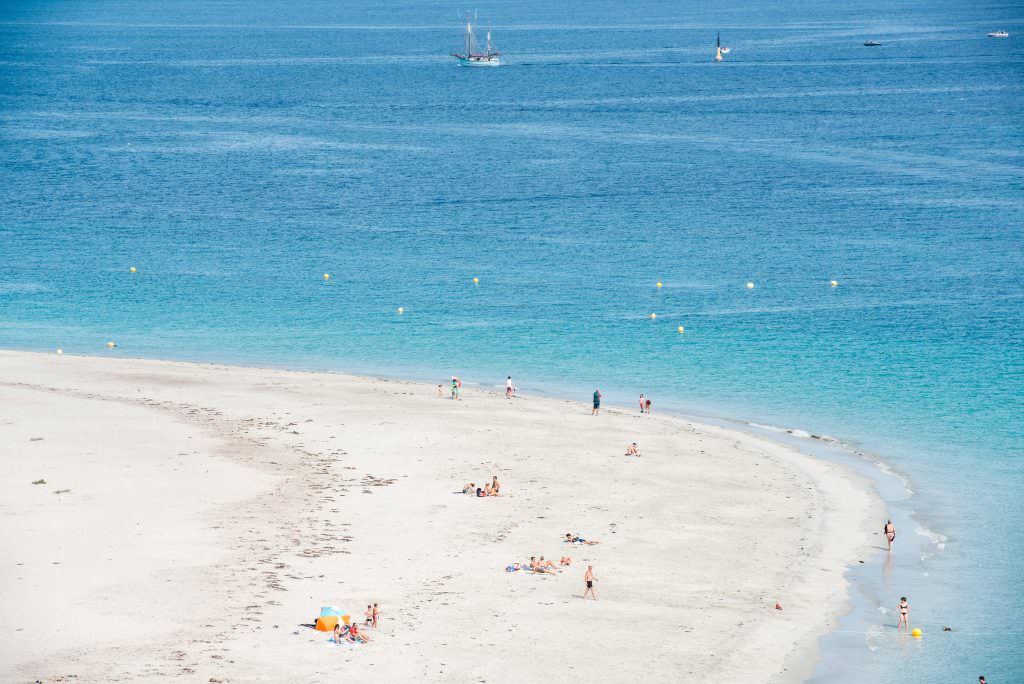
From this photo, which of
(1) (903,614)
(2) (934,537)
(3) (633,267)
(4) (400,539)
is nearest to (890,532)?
(2) (934,537)

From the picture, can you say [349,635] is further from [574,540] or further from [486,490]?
[486,490]

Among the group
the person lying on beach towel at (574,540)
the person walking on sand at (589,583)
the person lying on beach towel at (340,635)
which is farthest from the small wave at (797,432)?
the person lying on beach towel at (340,635)

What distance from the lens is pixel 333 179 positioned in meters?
120

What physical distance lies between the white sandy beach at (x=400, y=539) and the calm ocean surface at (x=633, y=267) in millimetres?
3447

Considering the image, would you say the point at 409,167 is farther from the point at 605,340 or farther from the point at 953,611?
the point at 953,611

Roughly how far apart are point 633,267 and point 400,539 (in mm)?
48424

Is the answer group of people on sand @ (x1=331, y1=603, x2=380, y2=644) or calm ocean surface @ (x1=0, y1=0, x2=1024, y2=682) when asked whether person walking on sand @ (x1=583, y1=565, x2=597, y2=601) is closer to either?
calm ocean surface @ (x1=0, y1=0, x2=1024, y2=682)

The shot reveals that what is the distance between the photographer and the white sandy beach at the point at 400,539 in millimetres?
35281

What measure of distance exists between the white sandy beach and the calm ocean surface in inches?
136

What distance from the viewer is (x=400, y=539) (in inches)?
1711

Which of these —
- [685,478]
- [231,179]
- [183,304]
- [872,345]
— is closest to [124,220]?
[231,179]

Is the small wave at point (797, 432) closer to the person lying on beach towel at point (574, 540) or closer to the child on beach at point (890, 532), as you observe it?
the child on beach at point (890, 532)

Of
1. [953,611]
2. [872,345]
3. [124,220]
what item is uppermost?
[124,220]

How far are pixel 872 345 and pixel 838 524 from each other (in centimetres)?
2622
